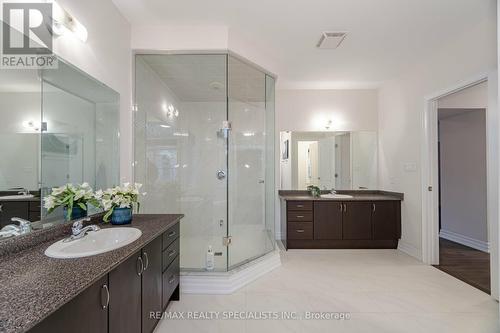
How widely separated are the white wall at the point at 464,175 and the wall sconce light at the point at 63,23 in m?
4.80

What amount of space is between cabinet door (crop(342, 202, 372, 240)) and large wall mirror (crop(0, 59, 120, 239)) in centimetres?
305

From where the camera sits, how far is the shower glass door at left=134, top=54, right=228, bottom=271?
253 centimetres

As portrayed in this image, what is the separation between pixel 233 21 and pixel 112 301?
2.37 m

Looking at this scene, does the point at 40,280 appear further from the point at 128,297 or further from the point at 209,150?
the point at 209,150

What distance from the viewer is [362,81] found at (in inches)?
143

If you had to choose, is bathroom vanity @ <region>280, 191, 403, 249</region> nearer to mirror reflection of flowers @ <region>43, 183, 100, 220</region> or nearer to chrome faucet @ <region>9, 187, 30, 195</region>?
mirror reflection of flowers @ <region>43, 183, 100, 220</region>

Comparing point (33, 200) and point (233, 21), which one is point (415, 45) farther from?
point (33, 200)

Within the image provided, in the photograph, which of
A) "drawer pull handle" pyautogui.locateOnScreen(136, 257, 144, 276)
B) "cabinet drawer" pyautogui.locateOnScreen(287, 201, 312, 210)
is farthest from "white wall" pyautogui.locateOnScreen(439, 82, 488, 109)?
"drawer pull handle" pyautogui.locateOnScreen(136, 257, 144, 276)

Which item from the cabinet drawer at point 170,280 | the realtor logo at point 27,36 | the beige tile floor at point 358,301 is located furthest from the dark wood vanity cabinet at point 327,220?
the realtor logo at point 27,36

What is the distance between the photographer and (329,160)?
389 centimetres

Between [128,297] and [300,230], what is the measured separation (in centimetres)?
259

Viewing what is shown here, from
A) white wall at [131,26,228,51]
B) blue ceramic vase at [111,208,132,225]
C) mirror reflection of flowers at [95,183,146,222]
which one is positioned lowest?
blue ceramic vase at [111,208,132,225]

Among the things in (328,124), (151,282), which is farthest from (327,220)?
(151,282)

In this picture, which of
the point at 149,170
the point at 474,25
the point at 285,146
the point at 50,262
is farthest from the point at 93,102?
the point at 474,25
